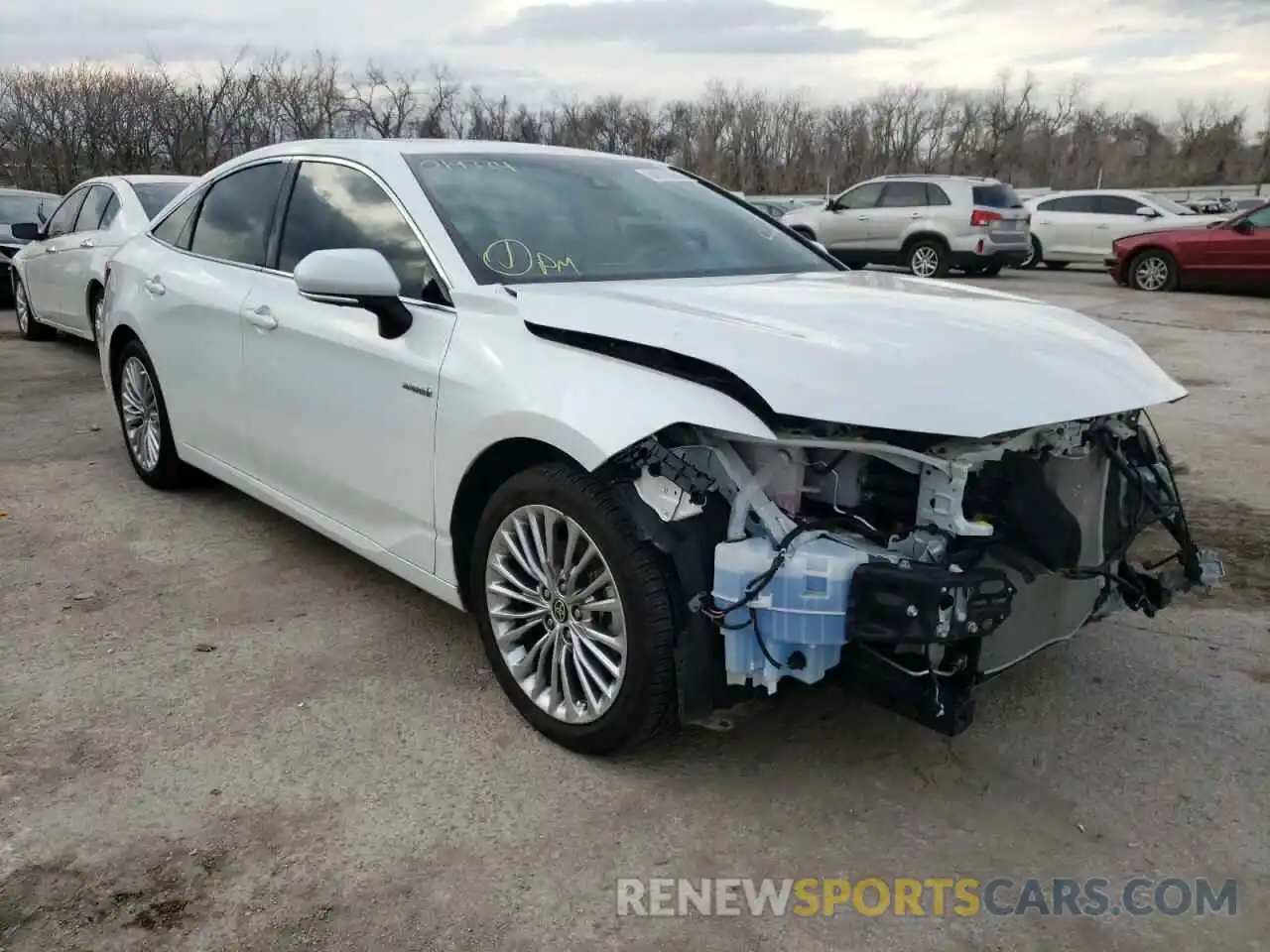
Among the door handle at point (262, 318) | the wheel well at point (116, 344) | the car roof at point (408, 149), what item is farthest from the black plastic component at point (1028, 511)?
the wheel well at point (116, 344)

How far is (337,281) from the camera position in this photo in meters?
3.04

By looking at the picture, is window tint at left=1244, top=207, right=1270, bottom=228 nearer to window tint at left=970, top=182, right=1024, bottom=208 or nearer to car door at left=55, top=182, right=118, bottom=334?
window tint at left=970, top=182, right=1024, bottom=208

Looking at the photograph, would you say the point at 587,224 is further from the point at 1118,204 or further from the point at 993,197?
the point at 1118,204

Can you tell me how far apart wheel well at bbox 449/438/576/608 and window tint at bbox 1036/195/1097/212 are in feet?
65.3

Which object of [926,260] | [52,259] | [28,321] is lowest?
[28,321]

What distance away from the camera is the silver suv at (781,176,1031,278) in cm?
1739

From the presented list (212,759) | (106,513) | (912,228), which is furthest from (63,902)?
(912,228)

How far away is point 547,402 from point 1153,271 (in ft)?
54.4

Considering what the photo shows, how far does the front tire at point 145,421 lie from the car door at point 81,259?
385 cm

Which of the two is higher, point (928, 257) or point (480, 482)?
point (480, 482)

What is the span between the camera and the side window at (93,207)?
28.7 ft

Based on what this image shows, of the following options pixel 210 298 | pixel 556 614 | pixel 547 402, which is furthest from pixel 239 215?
pixel 556 614

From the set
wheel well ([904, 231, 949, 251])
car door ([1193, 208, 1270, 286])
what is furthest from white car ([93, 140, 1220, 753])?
wheel well ([904, 231, 949, 251])

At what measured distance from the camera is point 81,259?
28.7 feet
